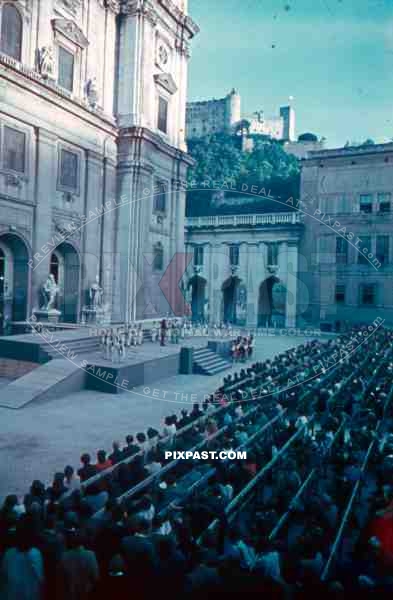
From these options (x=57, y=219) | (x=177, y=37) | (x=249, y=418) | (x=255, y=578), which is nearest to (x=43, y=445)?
(x=249, y=418)

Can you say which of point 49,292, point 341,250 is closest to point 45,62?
point 49,292

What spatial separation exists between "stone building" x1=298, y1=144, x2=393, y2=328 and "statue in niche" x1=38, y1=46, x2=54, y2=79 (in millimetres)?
25321

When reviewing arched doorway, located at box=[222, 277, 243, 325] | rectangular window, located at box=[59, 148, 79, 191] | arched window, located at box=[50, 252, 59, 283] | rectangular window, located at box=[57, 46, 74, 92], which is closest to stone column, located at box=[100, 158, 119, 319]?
rectangular window, located at box=[59, 148, 79, 191]

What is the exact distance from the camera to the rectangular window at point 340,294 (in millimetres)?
44750

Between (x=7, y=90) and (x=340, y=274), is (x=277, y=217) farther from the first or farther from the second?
(x=7, y=90)

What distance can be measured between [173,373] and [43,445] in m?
10.7

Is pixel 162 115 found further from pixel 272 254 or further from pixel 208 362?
pixel 208 362

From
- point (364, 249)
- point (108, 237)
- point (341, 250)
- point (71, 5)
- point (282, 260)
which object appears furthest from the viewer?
point (282, 260)

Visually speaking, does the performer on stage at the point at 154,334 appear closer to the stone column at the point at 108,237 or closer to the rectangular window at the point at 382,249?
the stone column at the point at 108,237

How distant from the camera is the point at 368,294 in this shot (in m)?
43.9

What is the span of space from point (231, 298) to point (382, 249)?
587 inches

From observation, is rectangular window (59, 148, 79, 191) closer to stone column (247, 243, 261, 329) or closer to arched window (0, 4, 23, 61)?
arched window (0, 4, 23, 61)

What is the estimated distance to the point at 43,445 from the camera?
40.1ft

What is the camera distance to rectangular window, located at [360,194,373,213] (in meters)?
44.7
